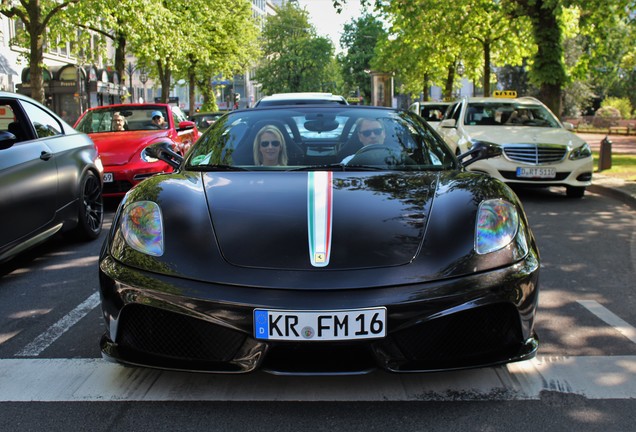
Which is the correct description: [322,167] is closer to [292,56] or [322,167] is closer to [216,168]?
[216,168]

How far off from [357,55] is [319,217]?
3059 inches

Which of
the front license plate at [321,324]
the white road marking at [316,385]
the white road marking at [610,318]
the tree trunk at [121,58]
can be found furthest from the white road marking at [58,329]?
the tree trunk at [121,58]

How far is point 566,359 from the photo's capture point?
346 centimetres

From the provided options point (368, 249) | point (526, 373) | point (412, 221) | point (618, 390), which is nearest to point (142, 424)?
point (368, 249)

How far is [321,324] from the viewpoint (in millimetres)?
2592

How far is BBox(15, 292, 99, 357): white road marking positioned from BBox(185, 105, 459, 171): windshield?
4.02 feet

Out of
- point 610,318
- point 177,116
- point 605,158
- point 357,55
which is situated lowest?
point 610,318

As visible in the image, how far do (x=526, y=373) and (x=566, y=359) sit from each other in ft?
1.10

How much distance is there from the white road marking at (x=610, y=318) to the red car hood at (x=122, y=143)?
22.4 feet

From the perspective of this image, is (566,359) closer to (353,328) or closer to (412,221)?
(412,221)

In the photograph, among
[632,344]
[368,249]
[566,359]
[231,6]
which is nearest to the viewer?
[368,249]

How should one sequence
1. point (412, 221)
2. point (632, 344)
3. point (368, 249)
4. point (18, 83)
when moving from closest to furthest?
point (368, 249)
point (412, 221)
point (632, 344)
point (18, 83)

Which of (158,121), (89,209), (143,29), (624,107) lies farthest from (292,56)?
(89,209)

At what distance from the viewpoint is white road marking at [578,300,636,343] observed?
393cm
